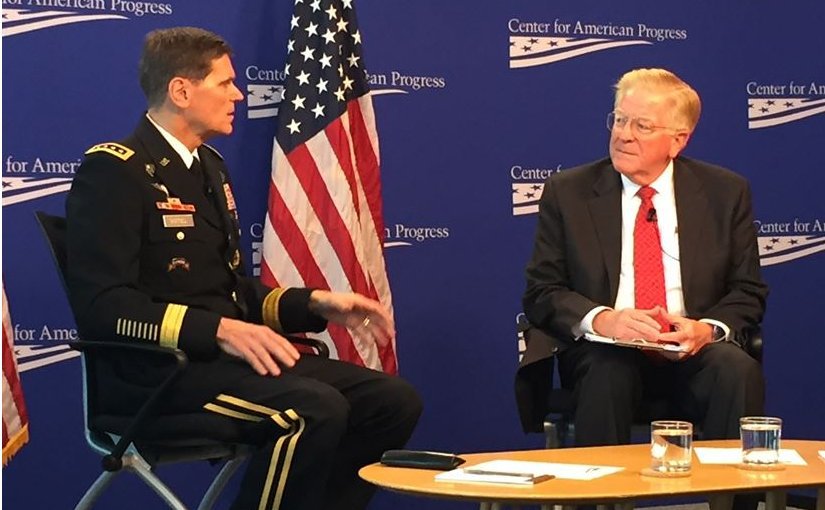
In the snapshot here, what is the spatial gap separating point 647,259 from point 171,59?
156 cm

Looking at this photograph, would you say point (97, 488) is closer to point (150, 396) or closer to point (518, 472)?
point (150, 396)

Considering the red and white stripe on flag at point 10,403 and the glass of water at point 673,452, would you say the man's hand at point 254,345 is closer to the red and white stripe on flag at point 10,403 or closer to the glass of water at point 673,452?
the red and white stripe on flag at point 10,403

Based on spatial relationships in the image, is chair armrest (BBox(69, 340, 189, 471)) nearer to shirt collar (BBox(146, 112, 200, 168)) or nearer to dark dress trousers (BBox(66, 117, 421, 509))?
dark dress trousers (BBox(66, 117, 421, 509))

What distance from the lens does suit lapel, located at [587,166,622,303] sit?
388 centimetres

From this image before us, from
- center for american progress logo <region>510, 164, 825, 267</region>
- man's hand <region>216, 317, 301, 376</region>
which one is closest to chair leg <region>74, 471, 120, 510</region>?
man's hand <region>216, 317, 301, 376</region>

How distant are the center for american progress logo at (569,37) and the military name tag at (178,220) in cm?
195

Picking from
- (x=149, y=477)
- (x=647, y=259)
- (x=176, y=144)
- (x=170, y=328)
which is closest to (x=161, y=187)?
(x=176, y=144)

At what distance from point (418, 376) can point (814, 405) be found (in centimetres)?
179

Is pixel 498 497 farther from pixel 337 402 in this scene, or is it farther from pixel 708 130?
pixel 708 130

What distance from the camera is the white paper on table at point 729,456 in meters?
2.75

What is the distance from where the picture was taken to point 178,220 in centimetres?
336

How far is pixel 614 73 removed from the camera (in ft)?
16.9

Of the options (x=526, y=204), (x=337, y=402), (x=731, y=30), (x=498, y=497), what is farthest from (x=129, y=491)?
(x=731, y=30)

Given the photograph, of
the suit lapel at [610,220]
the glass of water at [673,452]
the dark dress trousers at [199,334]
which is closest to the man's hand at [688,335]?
the suit lapel at [610,220]
